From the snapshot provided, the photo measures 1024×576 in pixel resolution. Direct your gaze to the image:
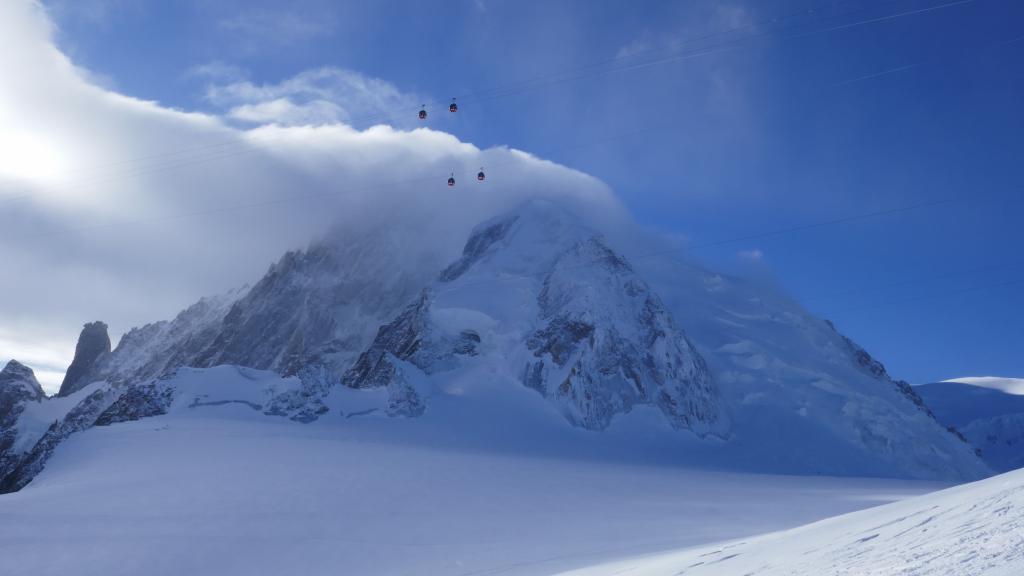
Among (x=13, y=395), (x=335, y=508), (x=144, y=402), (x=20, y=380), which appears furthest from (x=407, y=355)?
(x=20, y=380)

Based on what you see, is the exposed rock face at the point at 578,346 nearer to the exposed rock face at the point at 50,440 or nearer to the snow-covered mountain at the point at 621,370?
the snow-covered mountain at the point at 621,370

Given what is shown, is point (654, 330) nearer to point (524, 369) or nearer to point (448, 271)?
point (524, 369)

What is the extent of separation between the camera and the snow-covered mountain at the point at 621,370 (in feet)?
246

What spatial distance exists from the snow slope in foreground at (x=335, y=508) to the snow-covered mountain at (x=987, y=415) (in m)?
126

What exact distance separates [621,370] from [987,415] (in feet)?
452

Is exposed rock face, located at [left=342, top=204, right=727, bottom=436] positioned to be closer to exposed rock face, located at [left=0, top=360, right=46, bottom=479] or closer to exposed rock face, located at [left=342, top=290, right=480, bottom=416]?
exposed rock face, located at [left=342, top=290, right=480, bottom=416]

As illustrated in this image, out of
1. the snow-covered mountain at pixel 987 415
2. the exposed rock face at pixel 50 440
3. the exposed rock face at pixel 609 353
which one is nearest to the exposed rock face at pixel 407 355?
the exposed rock face at pixel 609 353

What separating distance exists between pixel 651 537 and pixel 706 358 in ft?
260

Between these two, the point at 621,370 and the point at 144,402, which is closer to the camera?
the point at 144,402

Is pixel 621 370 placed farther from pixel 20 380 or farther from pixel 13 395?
pixel 20 380

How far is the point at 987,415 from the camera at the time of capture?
17275 centimetres

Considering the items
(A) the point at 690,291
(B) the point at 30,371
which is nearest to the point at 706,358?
(A) the point at 690,291

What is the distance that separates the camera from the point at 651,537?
2262 cm

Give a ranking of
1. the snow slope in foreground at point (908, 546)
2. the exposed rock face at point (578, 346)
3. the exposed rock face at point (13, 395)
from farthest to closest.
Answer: the exposed rock face at point (13, 395), the exposed rock face at point (578, 346), the snow slope in foreground at point (908, 546)
